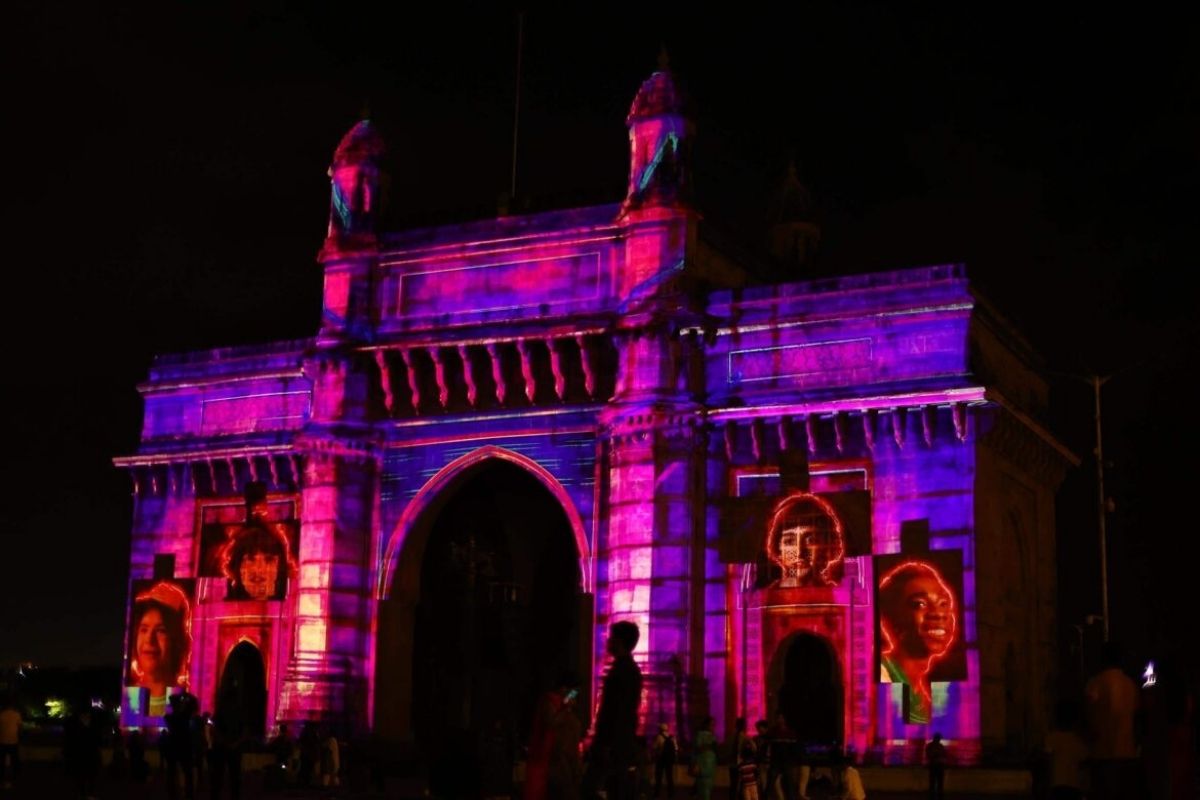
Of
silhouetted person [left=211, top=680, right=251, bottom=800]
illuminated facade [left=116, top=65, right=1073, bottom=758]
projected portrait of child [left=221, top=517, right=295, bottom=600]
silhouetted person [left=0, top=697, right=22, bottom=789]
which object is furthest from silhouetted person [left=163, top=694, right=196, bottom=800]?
projected portrait of child [left=221, top=517, right=295, bottom=600]

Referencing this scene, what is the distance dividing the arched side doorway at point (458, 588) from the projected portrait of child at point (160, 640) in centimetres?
618

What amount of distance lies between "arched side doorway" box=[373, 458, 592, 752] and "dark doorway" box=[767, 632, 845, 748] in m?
5.59

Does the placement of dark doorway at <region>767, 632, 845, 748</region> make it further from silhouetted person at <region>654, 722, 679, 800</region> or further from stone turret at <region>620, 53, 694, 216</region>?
stone turret at <region>620, 53, 694, 216</region>

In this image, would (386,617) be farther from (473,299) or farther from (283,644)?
(473,299)

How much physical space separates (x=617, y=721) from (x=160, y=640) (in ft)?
97.8

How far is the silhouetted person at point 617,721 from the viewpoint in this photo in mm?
14594

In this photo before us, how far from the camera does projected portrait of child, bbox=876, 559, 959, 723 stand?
32.3 m

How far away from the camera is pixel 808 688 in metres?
35.0

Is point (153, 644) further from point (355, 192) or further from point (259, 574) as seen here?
point (355, 192)

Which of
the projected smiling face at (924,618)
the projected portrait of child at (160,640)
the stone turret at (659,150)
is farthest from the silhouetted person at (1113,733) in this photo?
the projected portrait of child at (160,640)

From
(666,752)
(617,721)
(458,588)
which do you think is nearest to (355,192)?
(458,588)

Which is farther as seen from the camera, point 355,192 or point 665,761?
point 355,192

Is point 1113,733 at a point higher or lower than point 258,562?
lower

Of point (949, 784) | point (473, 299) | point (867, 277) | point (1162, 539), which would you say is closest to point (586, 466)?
point (473, 299)
